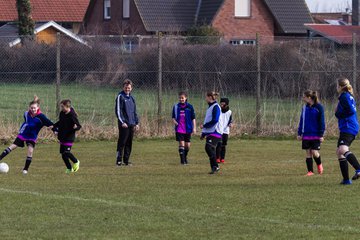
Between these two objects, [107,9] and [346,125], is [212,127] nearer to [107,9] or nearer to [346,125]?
[346,125]

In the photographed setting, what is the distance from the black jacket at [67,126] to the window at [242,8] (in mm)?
40201

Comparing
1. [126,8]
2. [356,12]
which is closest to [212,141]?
[126,8]

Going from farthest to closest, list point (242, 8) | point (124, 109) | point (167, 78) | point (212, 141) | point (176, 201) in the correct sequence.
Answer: point (242, 8)
point (167, 78)
point (124, 109)
point (212, 141)
point (176, 201)

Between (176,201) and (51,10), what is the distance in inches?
2275

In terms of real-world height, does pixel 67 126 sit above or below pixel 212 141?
above

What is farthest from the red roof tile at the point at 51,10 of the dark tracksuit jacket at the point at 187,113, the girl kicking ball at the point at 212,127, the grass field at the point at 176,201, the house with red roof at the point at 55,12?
the girl kicking ball at the point at 212,127

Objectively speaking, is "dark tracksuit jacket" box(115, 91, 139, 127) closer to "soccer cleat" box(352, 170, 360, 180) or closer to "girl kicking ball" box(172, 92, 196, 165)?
"girl kicking ball" box(172, 92, 196, 165)

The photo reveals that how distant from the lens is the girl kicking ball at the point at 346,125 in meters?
14.4

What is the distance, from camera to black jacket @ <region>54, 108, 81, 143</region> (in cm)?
1664

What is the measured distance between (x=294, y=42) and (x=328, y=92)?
272 cm

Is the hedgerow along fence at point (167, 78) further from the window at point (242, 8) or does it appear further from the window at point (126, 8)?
the window at point (126, 8)

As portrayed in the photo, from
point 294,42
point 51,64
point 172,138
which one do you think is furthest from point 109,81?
point 294,42

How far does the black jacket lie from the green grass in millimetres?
6424

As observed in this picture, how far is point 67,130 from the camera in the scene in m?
16.7
